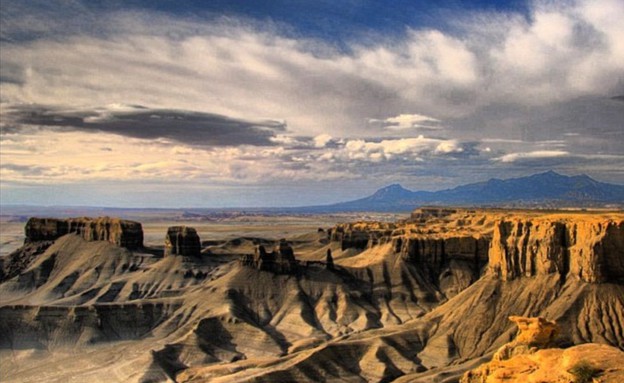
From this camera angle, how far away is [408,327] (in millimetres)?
135625

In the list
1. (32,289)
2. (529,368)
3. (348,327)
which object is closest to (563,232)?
(348,327)

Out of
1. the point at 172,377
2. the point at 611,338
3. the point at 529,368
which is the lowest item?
the point at 172,377

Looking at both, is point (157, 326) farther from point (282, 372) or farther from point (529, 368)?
point (529, 368)

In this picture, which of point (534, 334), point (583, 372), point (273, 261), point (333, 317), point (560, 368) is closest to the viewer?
point (583, 372)

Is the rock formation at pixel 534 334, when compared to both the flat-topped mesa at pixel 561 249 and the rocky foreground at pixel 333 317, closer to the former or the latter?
the rocky foreground at pixel 333 317

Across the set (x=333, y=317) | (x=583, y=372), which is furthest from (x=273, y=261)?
(x=583, y=372)

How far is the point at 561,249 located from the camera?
13288 cm

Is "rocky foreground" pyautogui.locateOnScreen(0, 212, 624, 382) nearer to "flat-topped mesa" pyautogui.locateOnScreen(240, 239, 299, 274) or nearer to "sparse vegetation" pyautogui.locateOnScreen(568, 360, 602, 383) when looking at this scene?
"flat-topped mesa" pyautogui.locateOnScreen(240, 239, 299, 274)

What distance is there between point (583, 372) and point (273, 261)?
137 metres

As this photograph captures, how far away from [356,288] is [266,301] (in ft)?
84.2

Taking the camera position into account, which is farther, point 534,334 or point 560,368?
point 534,334

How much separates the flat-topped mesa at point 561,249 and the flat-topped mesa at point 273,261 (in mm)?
52528

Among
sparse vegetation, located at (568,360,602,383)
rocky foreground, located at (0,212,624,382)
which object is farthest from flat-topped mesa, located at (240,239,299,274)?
sparse vegetation, located at (568,360,602,383)

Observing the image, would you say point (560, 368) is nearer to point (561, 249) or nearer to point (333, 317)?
point (561, 249)
